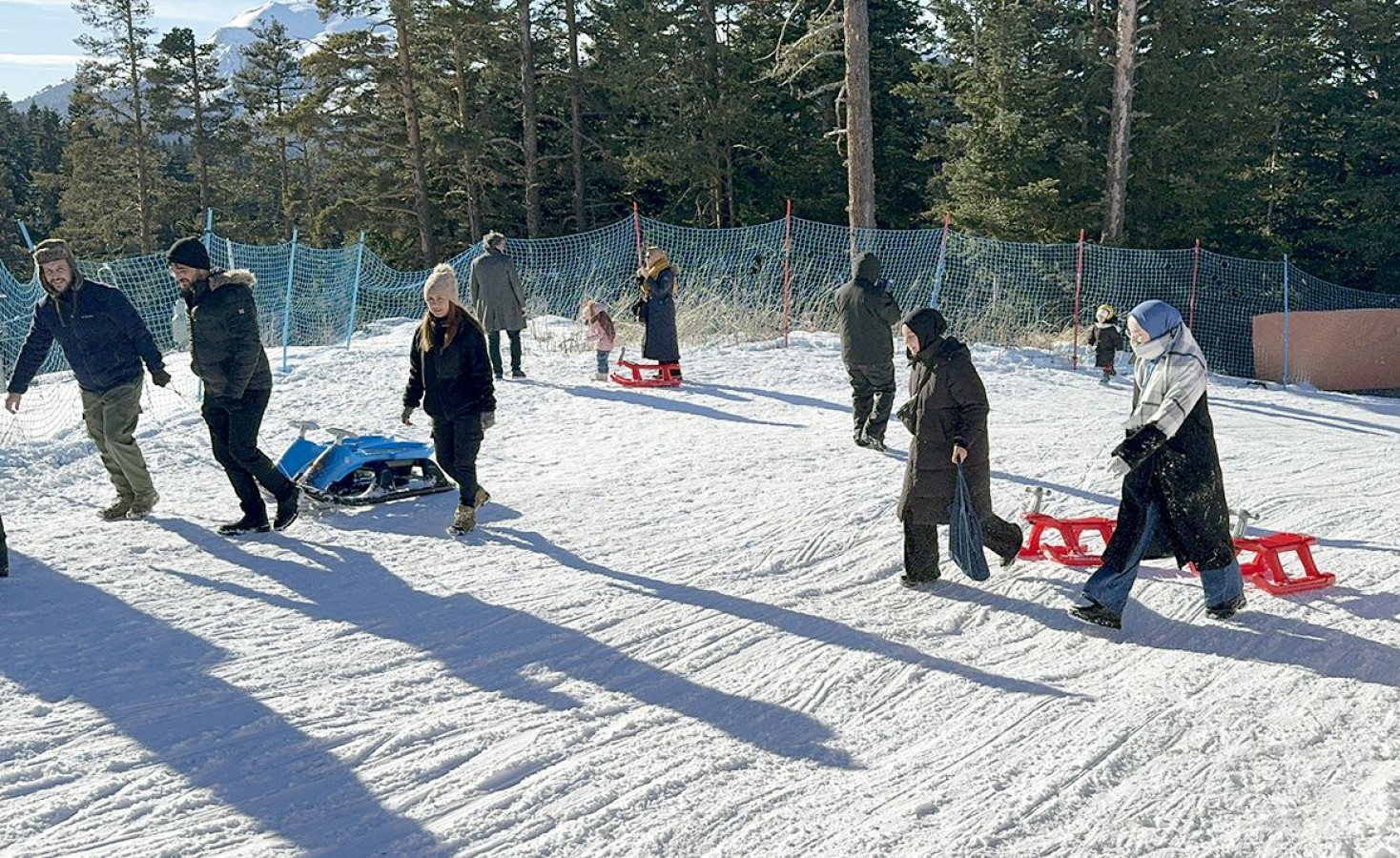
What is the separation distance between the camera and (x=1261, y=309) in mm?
23906

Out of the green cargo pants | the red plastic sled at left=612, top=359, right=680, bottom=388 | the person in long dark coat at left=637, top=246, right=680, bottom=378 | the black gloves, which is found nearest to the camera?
the black gloves

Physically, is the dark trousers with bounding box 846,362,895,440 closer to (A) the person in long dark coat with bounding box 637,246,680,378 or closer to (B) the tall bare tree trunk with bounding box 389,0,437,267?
(A) the person in long dark coat with bounding box 637,246,680,378

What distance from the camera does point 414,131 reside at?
31.1 m

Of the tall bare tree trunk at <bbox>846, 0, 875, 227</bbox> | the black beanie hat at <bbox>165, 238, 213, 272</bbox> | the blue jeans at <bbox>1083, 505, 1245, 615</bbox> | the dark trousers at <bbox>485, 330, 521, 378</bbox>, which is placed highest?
the tall bare tree trunk at <bbox>846, 0, 875, 227</bbox>

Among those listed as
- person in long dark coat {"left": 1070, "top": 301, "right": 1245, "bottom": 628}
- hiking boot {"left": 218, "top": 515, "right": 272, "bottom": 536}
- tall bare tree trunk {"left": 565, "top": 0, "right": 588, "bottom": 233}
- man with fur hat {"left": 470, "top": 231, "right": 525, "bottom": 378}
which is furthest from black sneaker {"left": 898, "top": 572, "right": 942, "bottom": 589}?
tall bare tree trunk {"left": 565, "top": 0, "right": 588, "bottom": 233}

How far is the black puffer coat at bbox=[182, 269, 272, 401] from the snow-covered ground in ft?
3.30

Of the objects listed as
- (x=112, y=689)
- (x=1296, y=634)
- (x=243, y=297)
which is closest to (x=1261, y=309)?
(x=1296, y=634)

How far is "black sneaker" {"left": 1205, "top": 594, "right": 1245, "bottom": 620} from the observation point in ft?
17.7

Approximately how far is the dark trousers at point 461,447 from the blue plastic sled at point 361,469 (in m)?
0.87

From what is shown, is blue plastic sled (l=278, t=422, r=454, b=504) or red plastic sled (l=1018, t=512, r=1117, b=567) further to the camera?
blue plastic sled (l=278, t=422, r=454, b=504)

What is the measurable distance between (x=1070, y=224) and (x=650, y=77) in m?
11.7

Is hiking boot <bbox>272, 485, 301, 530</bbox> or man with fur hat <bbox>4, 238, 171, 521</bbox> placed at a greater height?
man with fur hat <bbox>4, 238, 171, 521</bbox>

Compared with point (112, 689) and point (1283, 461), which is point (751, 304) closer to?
point (1283, 461)

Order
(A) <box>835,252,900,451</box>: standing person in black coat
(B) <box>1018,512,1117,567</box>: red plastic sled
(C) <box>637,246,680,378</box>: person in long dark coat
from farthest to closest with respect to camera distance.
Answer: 1. (C) <box>637,246,680,378</box>: person in long dark coat
2. (A) <box>835,252,900,451</box>: standing person in black coat
3. (B) <box>1018,512,1117,567</box>: red plastic sled
